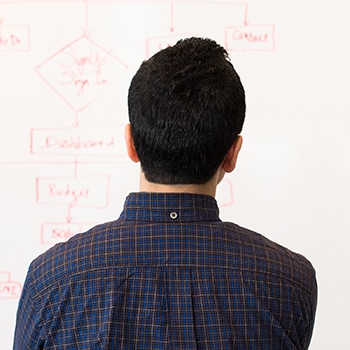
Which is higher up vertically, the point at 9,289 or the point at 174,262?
the point at 174,262

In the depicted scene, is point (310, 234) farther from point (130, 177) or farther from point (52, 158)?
point (52, 158)

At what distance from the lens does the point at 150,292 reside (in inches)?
28.6

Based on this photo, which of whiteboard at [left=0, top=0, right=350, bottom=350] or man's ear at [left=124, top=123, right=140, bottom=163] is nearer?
man's ear at [left=124, top=123, right=140, bottom=163]

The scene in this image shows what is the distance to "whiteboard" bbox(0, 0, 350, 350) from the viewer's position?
1435 millimetres

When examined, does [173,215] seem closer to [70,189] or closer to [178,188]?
[178,188]

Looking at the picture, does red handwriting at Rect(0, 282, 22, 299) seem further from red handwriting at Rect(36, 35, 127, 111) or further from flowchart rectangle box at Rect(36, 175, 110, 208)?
red handwriting at Rect(36, 35, 127, 111)

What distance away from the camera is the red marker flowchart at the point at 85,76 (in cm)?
143

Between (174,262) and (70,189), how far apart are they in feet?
2.46

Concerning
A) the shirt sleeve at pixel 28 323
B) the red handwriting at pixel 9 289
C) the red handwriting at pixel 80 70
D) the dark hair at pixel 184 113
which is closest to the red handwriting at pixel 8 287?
the red handwriting at pixel 9 289

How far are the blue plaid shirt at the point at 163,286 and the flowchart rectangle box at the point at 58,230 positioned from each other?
0.68 m

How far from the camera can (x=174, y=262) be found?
0.73 metres

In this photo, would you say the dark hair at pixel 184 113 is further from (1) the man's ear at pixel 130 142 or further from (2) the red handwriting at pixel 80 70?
(2) the red handwriting at pixel 80 70

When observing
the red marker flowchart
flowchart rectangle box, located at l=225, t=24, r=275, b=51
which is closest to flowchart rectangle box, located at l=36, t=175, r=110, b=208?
A: the red marker flowchart

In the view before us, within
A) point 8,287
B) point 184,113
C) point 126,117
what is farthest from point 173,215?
point 8,287
